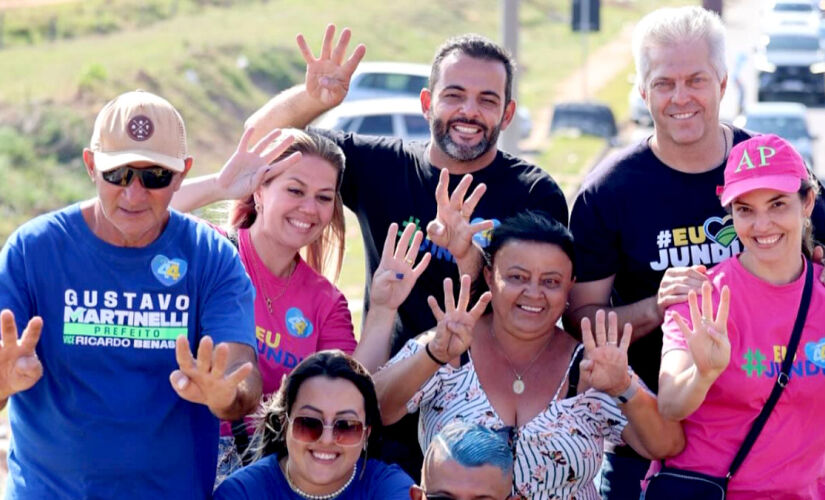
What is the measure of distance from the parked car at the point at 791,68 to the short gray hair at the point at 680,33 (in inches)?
1222

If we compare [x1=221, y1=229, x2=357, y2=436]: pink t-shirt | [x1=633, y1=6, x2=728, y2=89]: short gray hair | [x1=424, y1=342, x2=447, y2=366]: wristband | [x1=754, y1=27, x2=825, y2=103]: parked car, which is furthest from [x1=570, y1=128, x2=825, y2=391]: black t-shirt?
[x1=754, y1=27, x2=825, y2=103]: parked car

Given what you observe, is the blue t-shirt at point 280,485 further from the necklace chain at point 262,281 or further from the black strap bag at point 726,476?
the black strap bag at point 726,476

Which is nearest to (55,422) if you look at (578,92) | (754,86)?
(754,86)

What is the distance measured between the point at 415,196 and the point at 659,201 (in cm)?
98

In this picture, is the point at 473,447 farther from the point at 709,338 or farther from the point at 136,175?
the point at 136,175

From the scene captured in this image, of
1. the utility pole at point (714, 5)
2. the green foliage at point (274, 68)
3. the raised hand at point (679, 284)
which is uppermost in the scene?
the green foliage at point (274, 68)

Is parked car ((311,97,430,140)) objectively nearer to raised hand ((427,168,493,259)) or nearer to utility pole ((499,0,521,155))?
utility pole ((499,0,521,155))

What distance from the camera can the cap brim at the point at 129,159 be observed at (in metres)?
3.98

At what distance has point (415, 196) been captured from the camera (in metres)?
5.16

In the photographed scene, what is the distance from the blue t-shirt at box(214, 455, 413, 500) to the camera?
4.11 m

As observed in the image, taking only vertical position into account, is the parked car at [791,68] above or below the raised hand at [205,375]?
above

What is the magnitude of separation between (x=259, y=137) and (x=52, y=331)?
1.79 metres

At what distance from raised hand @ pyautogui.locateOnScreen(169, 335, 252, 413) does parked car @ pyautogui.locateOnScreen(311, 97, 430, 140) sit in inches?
738

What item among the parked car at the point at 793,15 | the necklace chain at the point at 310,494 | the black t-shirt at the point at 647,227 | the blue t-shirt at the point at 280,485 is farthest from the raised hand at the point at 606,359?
the parked car at the point at 793,15
